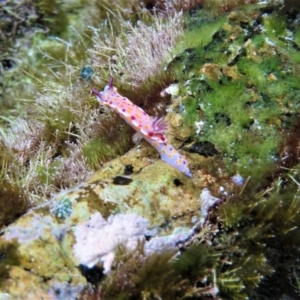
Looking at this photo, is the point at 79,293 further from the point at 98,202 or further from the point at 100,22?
the point at 100,22

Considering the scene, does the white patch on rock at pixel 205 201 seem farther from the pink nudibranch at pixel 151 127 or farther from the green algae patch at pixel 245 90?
the green algae patch at pixel 245 90

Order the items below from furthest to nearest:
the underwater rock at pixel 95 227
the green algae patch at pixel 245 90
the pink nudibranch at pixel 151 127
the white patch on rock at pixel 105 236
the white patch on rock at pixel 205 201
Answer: the green algae patch at pixel 245 90, the pink nudibranch at pixel 151 127, the white patch on rock at pixel 205 201, the white patch on rock at pixel 105 236, the underwater rock at pixel 95 227

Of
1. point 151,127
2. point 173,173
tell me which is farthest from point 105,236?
point 151,127

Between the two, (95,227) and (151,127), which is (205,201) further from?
(95,227)

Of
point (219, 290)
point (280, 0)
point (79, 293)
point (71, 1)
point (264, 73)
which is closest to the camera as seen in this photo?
point (79, 293)

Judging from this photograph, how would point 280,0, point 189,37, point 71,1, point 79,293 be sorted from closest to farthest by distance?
1. point 79,293
2. point 280,0
3. point 189,37
4. point 71,1

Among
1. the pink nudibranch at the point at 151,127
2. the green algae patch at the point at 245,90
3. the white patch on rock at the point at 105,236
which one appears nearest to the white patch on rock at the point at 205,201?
the pink nudibranch at the point at 151,127

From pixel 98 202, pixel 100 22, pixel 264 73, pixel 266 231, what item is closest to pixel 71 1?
pixel 100 22

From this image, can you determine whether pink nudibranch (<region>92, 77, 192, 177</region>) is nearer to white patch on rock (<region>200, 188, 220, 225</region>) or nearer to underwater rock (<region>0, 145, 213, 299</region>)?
underwater rock (<region>0, 145, 213, 299</region>)
